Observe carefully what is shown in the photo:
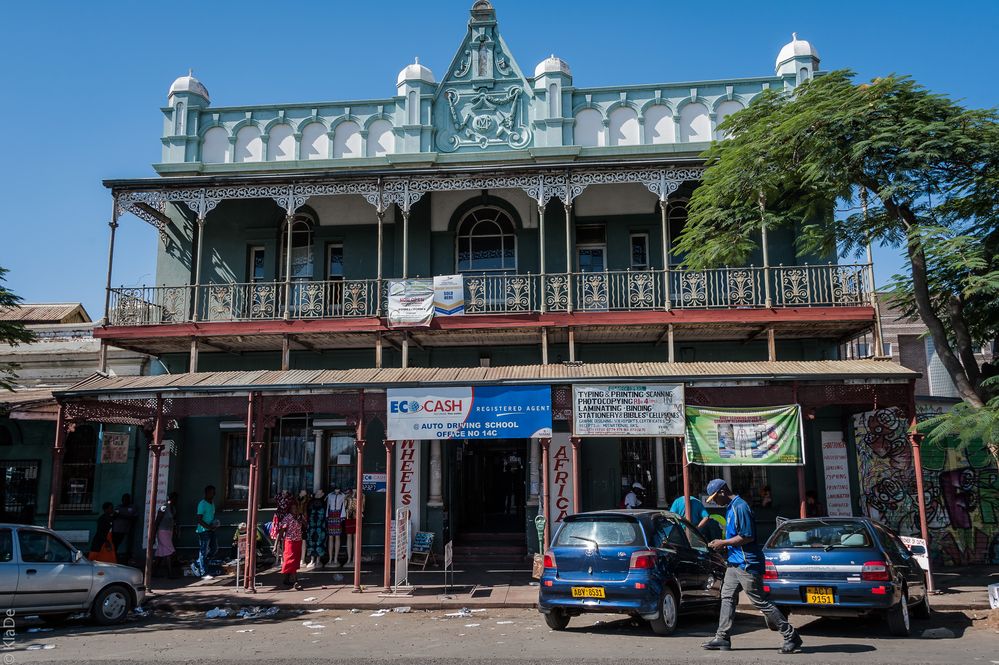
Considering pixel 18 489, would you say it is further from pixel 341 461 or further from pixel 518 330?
pixel 518 330

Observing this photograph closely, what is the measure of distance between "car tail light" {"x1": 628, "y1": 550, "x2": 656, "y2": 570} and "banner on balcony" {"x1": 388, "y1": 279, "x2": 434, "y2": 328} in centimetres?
781

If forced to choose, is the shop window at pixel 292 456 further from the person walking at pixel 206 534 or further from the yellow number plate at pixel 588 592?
the yellow number plate at pixel 588 592

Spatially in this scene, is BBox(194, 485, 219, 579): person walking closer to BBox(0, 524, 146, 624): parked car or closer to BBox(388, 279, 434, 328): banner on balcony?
BBox(0, 524, 146, 624): parked car

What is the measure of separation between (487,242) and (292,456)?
21.9 feet

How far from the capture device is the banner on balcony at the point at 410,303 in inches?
611

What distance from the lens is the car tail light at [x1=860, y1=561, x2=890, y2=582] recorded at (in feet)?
28.1

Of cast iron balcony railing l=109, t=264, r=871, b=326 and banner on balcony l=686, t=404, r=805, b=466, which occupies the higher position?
cast iron balcony railing l=109, t=264, r=871, b=326

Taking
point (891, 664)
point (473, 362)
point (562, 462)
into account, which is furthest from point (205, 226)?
point (891, 664)

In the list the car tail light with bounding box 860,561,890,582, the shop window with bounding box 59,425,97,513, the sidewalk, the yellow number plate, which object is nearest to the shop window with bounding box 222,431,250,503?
the sidewalk

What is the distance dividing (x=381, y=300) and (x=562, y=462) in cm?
512

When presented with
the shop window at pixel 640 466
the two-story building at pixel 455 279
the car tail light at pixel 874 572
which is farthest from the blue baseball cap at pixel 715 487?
the shop window at pixel 640 466

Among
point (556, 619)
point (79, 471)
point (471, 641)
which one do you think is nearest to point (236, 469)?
point (79, 471)

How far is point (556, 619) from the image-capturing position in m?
9.55

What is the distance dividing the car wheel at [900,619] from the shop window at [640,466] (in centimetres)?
751
